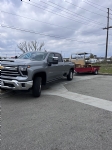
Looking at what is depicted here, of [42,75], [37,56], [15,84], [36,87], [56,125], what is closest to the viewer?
[56,125]

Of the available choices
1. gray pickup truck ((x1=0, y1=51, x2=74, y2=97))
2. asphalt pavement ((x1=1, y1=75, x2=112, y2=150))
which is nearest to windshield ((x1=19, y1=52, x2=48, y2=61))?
gray pickup truck ((x1=0, y1=51, x2=74, y2=97))

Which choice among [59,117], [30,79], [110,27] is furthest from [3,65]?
[110,27]

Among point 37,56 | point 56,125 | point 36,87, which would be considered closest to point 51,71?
point 37,56

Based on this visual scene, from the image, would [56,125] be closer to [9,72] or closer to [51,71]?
[9,72]

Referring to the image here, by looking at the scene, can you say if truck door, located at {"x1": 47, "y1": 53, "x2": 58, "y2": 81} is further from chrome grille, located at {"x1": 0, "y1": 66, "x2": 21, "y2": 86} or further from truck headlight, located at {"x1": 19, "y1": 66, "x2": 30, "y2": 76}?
chrome grille, located at {"x1": 0, "y1": 66, "x2": 21, "y2": 86}

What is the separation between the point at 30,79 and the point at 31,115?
65.7 inches

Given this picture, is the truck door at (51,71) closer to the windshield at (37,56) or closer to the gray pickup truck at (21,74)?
the windshield at (37,56)

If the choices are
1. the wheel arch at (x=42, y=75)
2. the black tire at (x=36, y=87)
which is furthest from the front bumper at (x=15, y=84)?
the wheel arch at (x=42, y=75)

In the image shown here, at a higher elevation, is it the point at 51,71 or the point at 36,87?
the point at 51,71

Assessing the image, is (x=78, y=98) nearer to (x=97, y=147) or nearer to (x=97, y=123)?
(x=97, y=123)

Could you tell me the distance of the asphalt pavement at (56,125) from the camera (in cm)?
285

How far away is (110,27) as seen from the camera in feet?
113

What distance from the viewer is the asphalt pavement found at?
2850mm

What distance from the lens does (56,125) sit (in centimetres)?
362
